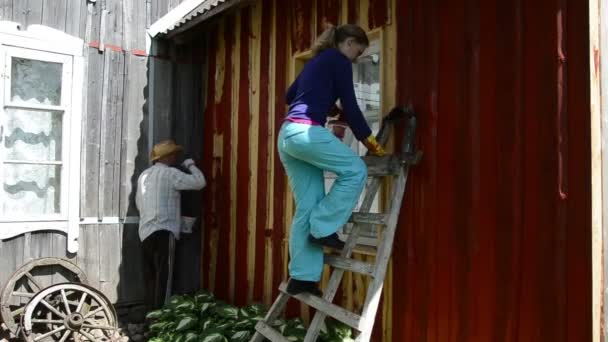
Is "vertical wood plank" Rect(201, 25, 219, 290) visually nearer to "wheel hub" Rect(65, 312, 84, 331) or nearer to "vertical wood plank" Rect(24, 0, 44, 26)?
"wheel hub" Rect(65, 312, 84, 331)

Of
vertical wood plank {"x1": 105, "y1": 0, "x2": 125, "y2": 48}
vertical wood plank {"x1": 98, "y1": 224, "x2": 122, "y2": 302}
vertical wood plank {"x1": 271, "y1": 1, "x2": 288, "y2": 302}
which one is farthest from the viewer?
vertical wood plank {"x1": 105, "y1": 0, "x2": 125, "y2": 48}

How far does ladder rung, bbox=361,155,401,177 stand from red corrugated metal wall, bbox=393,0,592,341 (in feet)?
0.50

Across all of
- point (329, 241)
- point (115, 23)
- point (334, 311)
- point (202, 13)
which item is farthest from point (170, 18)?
point (334, 311)

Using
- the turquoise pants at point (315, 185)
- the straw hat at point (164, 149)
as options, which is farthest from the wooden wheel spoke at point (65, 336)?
the turquoise pants at point (315, 185)

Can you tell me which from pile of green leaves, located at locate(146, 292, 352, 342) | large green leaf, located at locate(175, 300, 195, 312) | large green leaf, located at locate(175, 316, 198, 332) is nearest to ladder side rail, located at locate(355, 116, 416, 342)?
pile of green leaves, located at locate(146, 292, 352, 342)

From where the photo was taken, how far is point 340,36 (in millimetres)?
3295

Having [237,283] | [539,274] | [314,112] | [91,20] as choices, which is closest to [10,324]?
[237,283]

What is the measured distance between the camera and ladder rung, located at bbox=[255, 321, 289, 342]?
3258mm

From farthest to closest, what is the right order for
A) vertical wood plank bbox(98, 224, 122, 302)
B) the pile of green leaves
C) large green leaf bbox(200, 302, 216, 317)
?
vertical wood plank bbox(98, 224, 122, 302)
large green leaf bbox(200, 302, 216, 317)
the pile of green leaves

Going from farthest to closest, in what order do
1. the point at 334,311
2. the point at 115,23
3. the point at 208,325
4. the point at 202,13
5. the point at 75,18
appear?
1. the point at 115,23
2. the point at 75,18
3. the point at 202,13
4. the point at 208,325
5. the point at 334,311

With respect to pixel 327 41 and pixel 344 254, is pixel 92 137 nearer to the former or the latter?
pixel 327 41

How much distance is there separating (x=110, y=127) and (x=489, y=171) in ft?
13.4

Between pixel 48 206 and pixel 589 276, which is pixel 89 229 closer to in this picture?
pixel 48 206

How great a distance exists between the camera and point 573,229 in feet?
7.98
